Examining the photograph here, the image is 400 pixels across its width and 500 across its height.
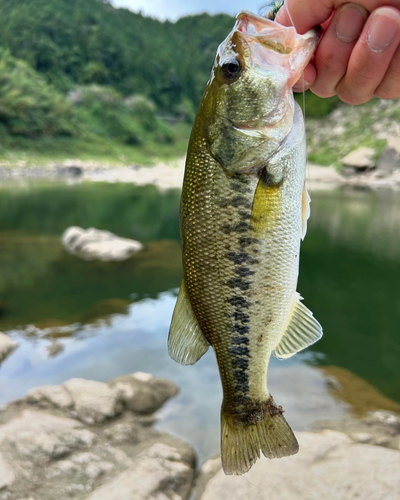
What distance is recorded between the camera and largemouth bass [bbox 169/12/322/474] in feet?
6.10

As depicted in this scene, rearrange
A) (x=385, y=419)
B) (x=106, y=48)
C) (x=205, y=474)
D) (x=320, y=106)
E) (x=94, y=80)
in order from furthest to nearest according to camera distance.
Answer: (x=106, y=48)
(x=94, y=80)
(x=320, y=106)
(x=385, y=419)
(x=205, y=474)

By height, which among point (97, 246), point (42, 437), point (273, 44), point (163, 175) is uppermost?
point (273, 44)

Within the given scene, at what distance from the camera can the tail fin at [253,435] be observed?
83.5 inches

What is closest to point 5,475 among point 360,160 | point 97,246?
point 97,246

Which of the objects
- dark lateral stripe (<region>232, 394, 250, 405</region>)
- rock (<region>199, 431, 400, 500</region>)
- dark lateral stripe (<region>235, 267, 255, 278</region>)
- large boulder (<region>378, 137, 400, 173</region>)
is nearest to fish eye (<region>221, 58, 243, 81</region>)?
dark lateral stripe (<region>235, 267, 255, 278</region>)

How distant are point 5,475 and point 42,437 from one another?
1.97 feet

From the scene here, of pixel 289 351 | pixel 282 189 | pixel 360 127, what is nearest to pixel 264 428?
pixel 289 351

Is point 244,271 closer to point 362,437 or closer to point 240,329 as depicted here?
point 240,329

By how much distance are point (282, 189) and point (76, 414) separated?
487 cm

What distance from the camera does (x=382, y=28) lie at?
6.27 feet

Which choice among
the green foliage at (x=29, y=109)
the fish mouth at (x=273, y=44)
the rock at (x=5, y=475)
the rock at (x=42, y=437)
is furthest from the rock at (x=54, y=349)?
the green foliage at (x=29, y=109)

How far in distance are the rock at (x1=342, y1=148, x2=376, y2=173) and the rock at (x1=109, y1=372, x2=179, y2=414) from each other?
33705 millimetres

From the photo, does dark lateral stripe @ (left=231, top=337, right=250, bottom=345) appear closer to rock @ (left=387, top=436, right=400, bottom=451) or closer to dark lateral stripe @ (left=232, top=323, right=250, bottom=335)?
dark lateral stripe @ (left=232, top=323, right=250, bottom=335)

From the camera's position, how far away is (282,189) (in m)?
1.87
